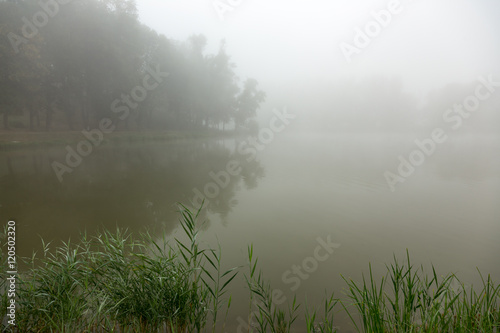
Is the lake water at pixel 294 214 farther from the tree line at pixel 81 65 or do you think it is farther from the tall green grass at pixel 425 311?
the tree line at pixel 81 65

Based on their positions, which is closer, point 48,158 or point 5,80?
point 48,158

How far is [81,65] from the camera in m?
24.2

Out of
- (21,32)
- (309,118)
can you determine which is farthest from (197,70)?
(309,118)

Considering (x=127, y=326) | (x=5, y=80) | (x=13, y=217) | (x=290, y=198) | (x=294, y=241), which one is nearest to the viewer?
(x=127, y=326)

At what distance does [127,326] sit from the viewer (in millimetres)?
2623

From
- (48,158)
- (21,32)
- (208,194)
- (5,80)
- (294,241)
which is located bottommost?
(294,241)

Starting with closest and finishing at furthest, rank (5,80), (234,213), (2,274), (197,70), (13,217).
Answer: (2,274)
(13,217)
(234,213)
(5,80)
(197,70)

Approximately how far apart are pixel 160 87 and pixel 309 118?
236ft

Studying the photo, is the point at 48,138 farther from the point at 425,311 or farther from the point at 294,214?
the point at 425,311

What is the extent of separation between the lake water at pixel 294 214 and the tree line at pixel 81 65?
1190 cm

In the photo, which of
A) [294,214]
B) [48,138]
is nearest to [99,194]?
[294,214]

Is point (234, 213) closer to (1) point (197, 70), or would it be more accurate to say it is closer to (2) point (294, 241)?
(2) point (294, 241)

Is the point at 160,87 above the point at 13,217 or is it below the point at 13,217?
above

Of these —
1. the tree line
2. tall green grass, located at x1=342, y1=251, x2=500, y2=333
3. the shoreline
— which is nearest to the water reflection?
tall green grass, located at x1=342, y1=251, x2=500, y2=333
